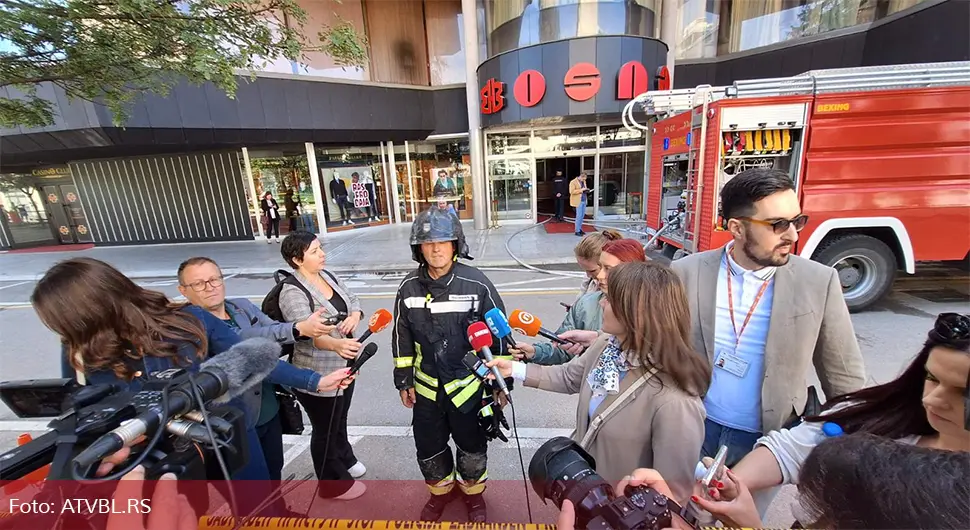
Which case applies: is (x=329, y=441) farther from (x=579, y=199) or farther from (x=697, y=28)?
(x=697, y=28)

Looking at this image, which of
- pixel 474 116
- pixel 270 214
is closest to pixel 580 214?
pixel 474 116

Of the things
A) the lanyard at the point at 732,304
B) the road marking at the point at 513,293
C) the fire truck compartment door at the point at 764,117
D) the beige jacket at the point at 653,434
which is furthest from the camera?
the road marking at the point at 513,293

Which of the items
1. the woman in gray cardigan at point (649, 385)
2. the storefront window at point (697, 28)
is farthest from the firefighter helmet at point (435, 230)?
the storefront window at point (697, 28)

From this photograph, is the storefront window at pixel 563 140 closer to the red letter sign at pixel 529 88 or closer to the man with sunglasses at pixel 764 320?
the red letter sign at pixel 529 88

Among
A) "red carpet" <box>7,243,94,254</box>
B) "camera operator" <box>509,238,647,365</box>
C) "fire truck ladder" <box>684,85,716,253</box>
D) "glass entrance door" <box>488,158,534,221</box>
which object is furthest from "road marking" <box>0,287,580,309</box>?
"red carpet" <box>7,243,94,254</box>

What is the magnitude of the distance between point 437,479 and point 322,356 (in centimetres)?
105

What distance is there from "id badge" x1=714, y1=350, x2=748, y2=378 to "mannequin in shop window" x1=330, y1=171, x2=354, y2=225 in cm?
1338

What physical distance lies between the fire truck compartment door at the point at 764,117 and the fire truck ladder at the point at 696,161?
29cm

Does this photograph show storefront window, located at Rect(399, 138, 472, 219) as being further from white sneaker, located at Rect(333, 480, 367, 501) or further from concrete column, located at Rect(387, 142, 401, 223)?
white sneaker, located at Rect(333, 480, 367, 501)

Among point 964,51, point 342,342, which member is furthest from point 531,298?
point 964,51

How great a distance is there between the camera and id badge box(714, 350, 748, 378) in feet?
5.44

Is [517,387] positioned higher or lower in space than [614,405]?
lower

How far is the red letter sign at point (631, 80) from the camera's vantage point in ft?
33.2

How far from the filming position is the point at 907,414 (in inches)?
43.4
